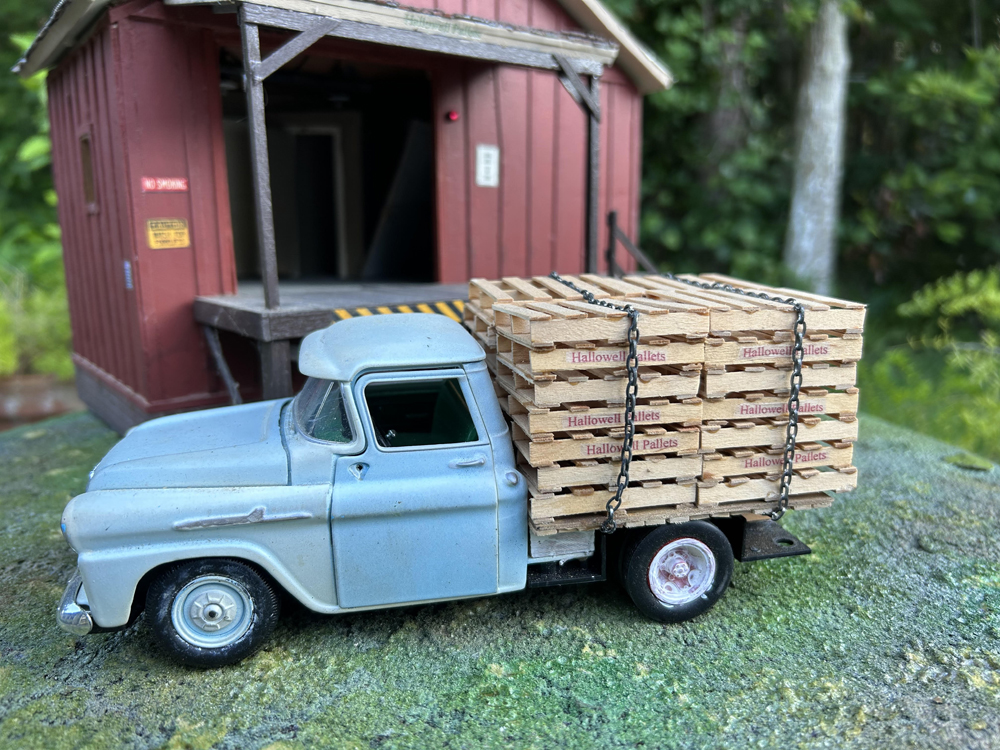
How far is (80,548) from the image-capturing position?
404 cm

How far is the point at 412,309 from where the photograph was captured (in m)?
7.50

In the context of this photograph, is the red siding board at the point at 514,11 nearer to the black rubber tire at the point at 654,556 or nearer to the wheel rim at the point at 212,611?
the black rubber tire at the point at 654,556

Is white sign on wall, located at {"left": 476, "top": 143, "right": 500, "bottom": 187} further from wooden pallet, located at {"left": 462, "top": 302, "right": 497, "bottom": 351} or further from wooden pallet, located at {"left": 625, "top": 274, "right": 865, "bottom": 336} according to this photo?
wooden pallet, located at {"left": 625, "top": 274, "right": 865, "bottom": 336}

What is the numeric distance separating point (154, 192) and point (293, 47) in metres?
2.13

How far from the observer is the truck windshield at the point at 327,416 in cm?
442

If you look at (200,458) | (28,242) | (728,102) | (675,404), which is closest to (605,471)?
(675,404)

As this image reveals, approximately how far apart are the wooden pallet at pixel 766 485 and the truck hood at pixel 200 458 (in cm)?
255

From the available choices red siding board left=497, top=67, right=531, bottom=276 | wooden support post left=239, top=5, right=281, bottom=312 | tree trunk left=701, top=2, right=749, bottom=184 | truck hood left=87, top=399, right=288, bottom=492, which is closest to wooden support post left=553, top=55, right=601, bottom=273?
red siding board left=497, top=67, right=531, bottom=276

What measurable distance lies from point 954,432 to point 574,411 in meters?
8.17

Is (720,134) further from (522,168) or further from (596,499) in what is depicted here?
(596,499)

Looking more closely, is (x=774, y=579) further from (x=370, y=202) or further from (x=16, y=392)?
(x=16, y=392)

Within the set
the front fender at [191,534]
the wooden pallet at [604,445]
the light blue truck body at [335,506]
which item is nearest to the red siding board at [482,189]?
the light blue truck body at [335,506]

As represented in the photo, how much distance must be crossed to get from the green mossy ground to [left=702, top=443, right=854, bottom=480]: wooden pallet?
3.34ft

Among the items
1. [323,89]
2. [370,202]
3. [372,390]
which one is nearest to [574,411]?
[372,390]
